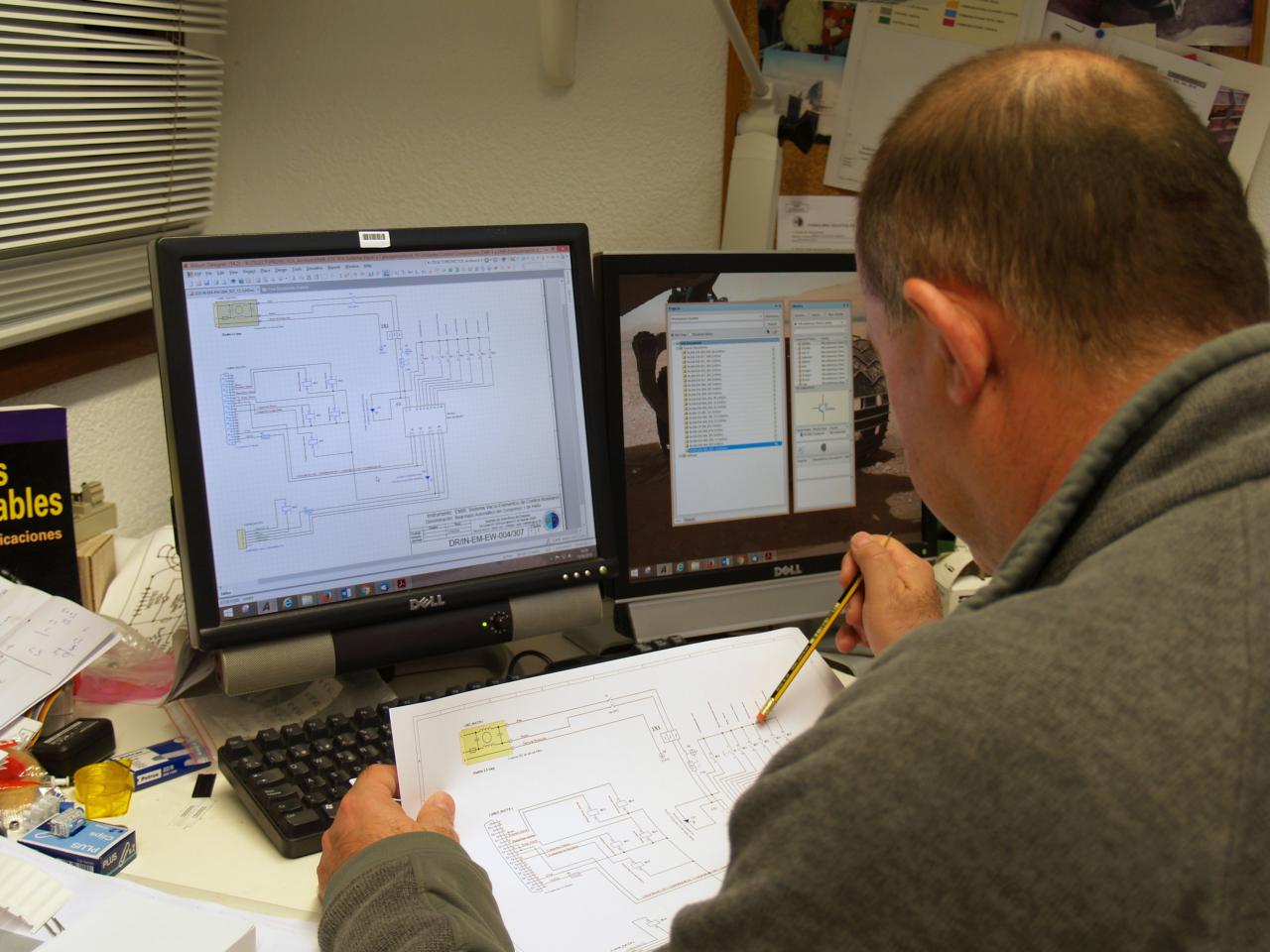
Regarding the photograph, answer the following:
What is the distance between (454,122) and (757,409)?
22.9 inches

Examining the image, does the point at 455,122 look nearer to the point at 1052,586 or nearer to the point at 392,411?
the point at 392,411

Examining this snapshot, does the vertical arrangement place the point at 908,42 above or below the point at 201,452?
above

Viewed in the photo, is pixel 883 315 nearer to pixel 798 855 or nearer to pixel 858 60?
pixel 798 855

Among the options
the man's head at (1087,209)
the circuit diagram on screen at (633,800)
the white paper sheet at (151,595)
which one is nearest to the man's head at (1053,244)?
the man's head at (1087,209)

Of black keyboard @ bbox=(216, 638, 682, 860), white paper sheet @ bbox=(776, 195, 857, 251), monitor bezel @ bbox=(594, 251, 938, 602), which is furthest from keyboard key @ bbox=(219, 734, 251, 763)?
white paper sheet @ bbox=(776, 195, 857, 251)

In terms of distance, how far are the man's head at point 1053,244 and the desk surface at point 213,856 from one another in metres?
0.57

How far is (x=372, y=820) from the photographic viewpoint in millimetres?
813

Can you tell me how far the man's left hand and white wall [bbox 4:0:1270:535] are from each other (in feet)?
2.34

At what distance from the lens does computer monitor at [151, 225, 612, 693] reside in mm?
981

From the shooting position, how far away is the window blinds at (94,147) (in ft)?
3.72

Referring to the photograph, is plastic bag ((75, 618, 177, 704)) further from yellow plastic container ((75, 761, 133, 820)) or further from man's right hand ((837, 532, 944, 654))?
man's right hand ((837, 532, 944, 654))

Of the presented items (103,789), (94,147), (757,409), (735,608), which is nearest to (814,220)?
(757,409)

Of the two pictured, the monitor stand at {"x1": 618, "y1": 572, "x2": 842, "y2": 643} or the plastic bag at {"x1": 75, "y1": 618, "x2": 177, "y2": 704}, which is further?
the monitor stand at {"x1": 618, "y1": 572, "x2": 842, "y2": 643}

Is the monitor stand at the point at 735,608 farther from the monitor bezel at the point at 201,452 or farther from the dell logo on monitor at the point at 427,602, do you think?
the dell logo on monitor at the point at 427,602
